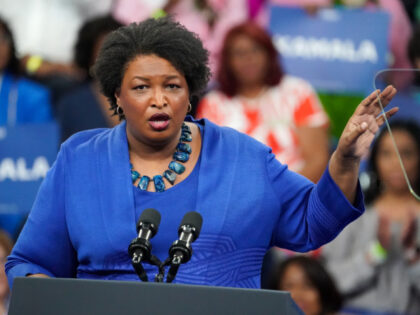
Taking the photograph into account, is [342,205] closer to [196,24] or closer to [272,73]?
[272,73]

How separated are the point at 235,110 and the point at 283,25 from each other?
0.76 metres

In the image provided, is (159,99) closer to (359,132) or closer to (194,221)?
(194,221)

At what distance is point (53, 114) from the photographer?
6.10 metres

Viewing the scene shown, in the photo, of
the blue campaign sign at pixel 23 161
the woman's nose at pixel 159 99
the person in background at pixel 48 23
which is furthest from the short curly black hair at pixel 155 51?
the person in background at pixel 48 23

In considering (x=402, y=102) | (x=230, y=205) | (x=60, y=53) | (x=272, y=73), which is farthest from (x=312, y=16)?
(x=230, y=205)

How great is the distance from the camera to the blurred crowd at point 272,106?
5441 millimetres

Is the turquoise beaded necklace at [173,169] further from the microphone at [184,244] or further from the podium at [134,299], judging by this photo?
the podium at [134,299]

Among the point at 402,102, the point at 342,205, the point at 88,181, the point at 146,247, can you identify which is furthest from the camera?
the point at 402,102

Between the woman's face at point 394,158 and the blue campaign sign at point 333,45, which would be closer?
the woman's face at point 394,158

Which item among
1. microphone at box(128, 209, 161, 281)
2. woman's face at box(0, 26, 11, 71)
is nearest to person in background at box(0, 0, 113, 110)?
woman's face at box(0, 26, 11, 71)

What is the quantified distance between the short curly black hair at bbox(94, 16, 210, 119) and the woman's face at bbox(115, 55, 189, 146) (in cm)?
3

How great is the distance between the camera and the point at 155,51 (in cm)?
316

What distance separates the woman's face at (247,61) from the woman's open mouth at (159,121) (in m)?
2.83

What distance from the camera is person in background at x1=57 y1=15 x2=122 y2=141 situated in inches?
215
